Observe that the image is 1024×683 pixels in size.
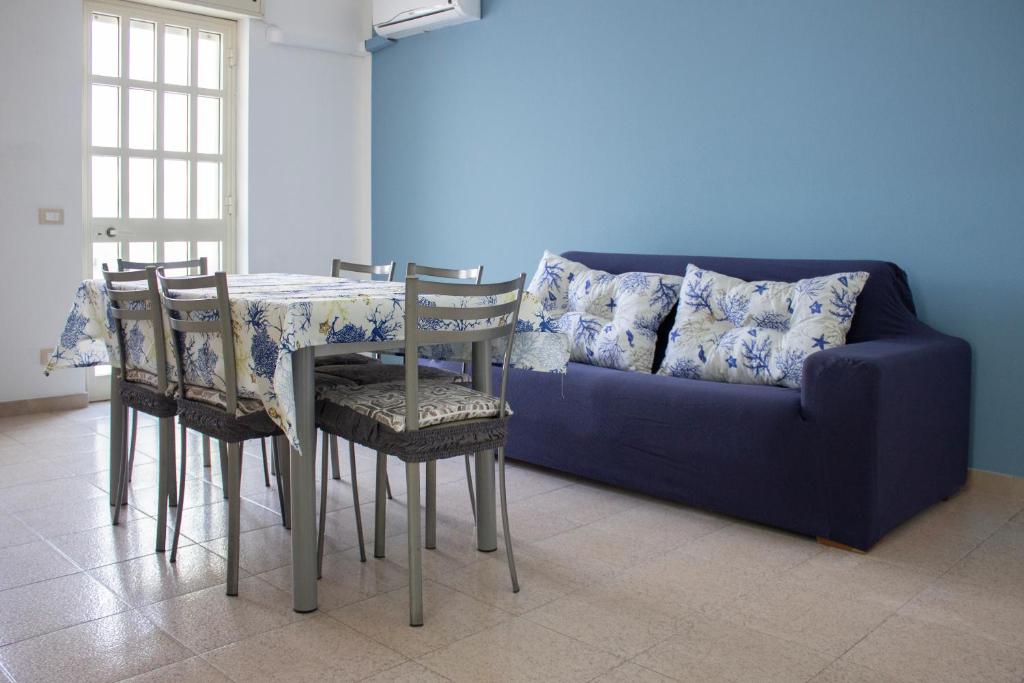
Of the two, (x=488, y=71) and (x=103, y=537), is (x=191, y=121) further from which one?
(x=103, y=537)

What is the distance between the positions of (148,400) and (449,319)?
3.57 ft

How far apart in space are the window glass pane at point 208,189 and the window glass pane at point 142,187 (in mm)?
262

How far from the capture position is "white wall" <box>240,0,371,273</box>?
5.38m

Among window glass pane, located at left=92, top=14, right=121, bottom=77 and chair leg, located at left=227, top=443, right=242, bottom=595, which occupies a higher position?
window glass pane, located at left=92, top=14, right=121, bottom=77

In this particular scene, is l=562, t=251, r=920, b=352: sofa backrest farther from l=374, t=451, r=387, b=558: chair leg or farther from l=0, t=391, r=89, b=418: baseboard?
l=0, t=391, r=89, b=418: baseboard

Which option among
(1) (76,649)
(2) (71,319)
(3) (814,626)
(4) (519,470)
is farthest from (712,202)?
(1) (76,649)

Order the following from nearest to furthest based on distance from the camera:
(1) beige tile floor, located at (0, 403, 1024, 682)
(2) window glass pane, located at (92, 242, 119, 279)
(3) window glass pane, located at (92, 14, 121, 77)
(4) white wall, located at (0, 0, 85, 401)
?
(1) beige tile floor, located at (0, 403, 1024, 682), (4) white wall, located at (0, 0, 85, 401), (3) window glass pane, located at (92, 14, 121, 77), (2) window glass pane, located at (92, 242, 119, 279)

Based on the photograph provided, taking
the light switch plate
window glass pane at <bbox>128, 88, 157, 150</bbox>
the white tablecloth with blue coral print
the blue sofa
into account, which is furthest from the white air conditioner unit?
the white tablecloth with blue coral print

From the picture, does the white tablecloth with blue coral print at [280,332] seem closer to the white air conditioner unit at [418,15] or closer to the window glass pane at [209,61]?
the white air conditioner unit at [418,15]

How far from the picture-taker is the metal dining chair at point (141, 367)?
8.86 ft

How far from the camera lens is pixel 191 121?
17.2ft

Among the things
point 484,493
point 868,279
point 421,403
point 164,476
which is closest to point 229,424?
point 164,476

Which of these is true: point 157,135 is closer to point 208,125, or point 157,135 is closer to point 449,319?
point 208,125

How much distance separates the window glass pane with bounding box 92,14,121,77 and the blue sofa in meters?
2.95
